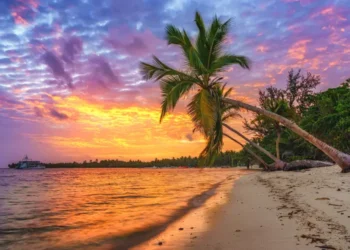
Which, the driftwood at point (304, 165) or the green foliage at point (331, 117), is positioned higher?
the green foliage at point (331, 117)

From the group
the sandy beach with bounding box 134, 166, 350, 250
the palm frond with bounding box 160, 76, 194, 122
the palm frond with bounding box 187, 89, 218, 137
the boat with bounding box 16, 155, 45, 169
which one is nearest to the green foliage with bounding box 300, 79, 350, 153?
the palm frond with bounding box 187, 89, 218, 137

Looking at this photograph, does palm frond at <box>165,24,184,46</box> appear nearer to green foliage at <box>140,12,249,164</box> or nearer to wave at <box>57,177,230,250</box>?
green foliage at <box>140,12,249,164</box>

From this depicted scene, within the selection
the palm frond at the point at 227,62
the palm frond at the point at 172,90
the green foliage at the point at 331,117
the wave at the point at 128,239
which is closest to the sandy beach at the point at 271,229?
the wave at the point at 128,239

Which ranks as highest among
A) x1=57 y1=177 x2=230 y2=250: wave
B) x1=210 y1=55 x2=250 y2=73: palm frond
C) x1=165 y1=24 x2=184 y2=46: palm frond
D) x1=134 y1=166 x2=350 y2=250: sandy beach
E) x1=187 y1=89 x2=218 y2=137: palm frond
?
x1=165 y1=24 x2=184 y2=46: palm frond

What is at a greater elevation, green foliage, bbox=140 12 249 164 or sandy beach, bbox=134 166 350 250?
green foliage, bbox=140 12 249 164

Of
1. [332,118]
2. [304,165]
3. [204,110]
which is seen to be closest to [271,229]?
[204,110]

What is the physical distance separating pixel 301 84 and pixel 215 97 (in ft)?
83.1

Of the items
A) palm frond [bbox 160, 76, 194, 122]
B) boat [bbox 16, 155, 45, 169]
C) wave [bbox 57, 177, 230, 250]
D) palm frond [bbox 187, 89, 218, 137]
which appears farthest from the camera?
boat [bbox 16, 155, 45, 169]

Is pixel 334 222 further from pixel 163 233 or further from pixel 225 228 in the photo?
pixel 163 233

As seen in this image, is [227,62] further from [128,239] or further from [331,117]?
[128,239]

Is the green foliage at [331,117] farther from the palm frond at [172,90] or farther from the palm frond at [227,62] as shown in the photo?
the palm frond at [172,90]

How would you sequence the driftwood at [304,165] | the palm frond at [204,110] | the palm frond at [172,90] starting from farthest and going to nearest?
1. the driftwood at [304,165]
2. the palm frond at [172,90]
3. the palm frond at [204,110]

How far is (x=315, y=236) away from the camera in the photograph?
13.7 ft

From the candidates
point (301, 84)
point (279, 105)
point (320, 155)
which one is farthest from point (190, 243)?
point (301, 84)
